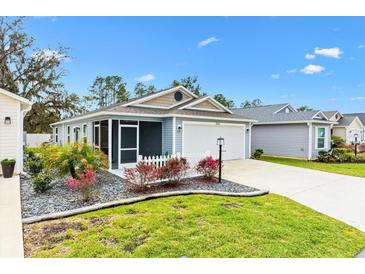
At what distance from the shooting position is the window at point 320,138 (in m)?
17.4

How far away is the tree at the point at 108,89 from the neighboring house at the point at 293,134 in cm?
2166

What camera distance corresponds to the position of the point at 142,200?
20.4 ft

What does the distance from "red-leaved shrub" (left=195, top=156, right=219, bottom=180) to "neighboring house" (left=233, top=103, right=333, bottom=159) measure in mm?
10674

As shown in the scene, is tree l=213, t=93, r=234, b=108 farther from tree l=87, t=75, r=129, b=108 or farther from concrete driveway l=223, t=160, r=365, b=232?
concrete driveway l=223, t=160, r=365, b=232

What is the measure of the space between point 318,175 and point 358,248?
7.13m

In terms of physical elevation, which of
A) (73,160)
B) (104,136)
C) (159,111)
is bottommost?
(73,160)

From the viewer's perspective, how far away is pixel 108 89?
35250 millimetres

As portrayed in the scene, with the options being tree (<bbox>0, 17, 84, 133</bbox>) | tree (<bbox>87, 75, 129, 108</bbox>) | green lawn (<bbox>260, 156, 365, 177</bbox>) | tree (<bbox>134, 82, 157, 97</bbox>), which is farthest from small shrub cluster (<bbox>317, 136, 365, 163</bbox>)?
tree (<bbox>87, 75, 129, 108</bbox>)

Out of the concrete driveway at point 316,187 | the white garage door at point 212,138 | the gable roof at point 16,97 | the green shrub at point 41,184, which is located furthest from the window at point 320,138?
the gable roof at point 16,97

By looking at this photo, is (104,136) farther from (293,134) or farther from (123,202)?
(293,134)

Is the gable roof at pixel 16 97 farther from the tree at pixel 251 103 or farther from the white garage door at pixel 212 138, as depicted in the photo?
the tree at pixel 251 103

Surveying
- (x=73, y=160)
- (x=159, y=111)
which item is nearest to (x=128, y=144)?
(x=159, y=111)

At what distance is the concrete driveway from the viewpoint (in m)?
5.95

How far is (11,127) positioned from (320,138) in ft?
61.2
